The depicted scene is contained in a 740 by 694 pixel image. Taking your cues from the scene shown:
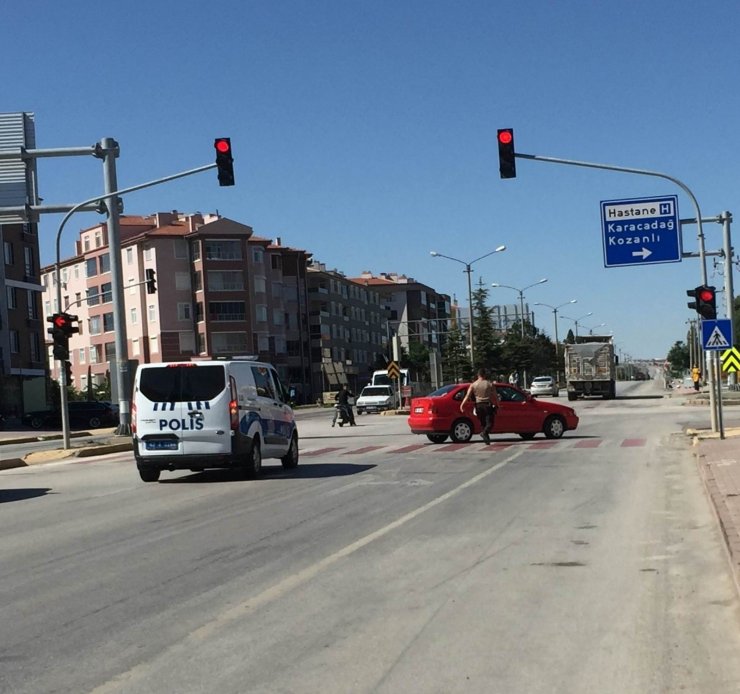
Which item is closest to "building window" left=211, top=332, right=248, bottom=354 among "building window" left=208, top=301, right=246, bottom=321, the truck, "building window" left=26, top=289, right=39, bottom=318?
"building window" left=208, top=301, right=246, bottom=321

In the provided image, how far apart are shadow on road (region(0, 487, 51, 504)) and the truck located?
1941 inches

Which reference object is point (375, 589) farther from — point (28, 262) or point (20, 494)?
point (28, 262)

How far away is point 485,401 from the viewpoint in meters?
24.6

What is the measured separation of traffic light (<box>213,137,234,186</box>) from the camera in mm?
23484

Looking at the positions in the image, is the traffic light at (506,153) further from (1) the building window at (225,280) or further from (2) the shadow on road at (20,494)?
(1) the building window at (225,280)

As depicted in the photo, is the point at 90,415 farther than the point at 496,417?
Yes

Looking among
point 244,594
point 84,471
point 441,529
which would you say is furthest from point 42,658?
point 84,471

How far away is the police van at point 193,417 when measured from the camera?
57.7ft

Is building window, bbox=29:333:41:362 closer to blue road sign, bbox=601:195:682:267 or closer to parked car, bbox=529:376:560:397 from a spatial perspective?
parked car, bbox=529:376:560:397

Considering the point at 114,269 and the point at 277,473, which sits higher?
the point at 114,269

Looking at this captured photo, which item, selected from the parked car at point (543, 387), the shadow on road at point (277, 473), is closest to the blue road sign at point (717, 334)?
the shadow on road at point (277, 473)

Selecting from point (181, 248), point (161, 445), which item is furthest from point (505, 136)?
point (181, 248)

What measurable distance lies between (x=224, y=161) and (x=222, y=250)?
7352 centimetres

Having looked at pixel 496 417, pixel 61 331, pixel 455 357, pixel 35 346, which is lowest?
pixel 496 417
